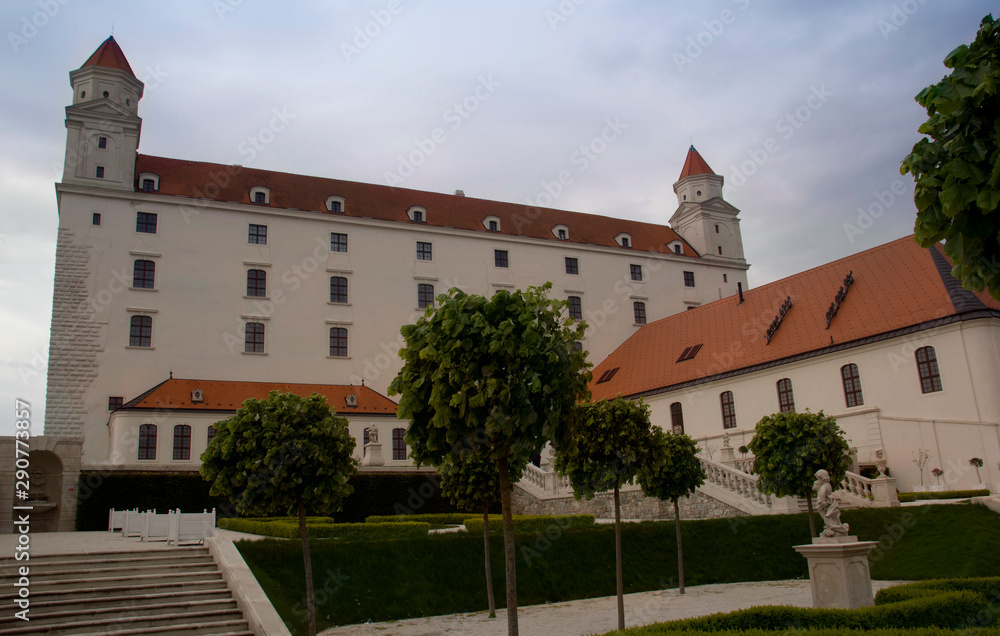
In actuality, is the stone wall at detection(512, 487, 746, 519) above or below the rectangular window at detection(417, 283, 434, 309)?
below

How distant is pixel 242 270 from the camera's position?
42438mm

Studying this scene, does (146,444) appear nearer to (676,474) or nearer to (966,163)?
(676,474)

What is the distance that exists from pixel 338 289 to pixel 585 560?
29250mm

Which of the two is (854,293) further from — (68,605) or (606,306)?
(68,605)

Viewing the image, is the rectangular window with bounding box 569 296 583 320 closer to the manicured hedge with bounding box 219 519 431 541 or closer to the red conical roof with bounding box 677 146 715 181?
the red conical roof with bounding box 677 146 715 181

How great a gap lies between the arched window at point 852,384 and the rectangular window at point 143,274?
34784 mm

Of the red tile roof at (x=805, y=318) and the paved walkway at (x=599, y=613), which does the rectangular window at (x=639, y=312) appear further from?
the paved walkway at (x=599, y=613)

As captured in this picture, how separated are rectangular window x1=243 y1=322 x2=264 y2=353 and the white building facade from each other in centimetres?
8

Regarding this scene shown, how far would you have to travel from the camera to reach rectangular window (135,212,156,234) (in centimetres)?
4050

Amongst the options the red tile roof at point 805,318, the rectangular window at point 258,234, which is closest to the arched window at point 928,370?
the red tile roof at point 805,318

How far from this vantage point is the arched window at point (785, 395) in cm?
3406

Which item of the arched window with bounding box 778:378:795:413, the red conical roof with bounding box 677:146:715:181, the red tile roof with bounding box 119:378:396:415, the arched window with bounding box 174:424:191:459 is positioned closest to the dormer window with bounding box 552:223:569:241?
the red conical roof with bounding box 677:146:715:181

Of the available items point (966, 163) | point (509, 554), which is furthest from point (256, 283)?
point (966, 163)

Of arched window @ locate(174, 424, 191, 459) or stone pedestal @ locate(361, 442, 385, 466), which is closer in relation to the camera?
stone pedestal @ locate(361, 442, 385, 466)
